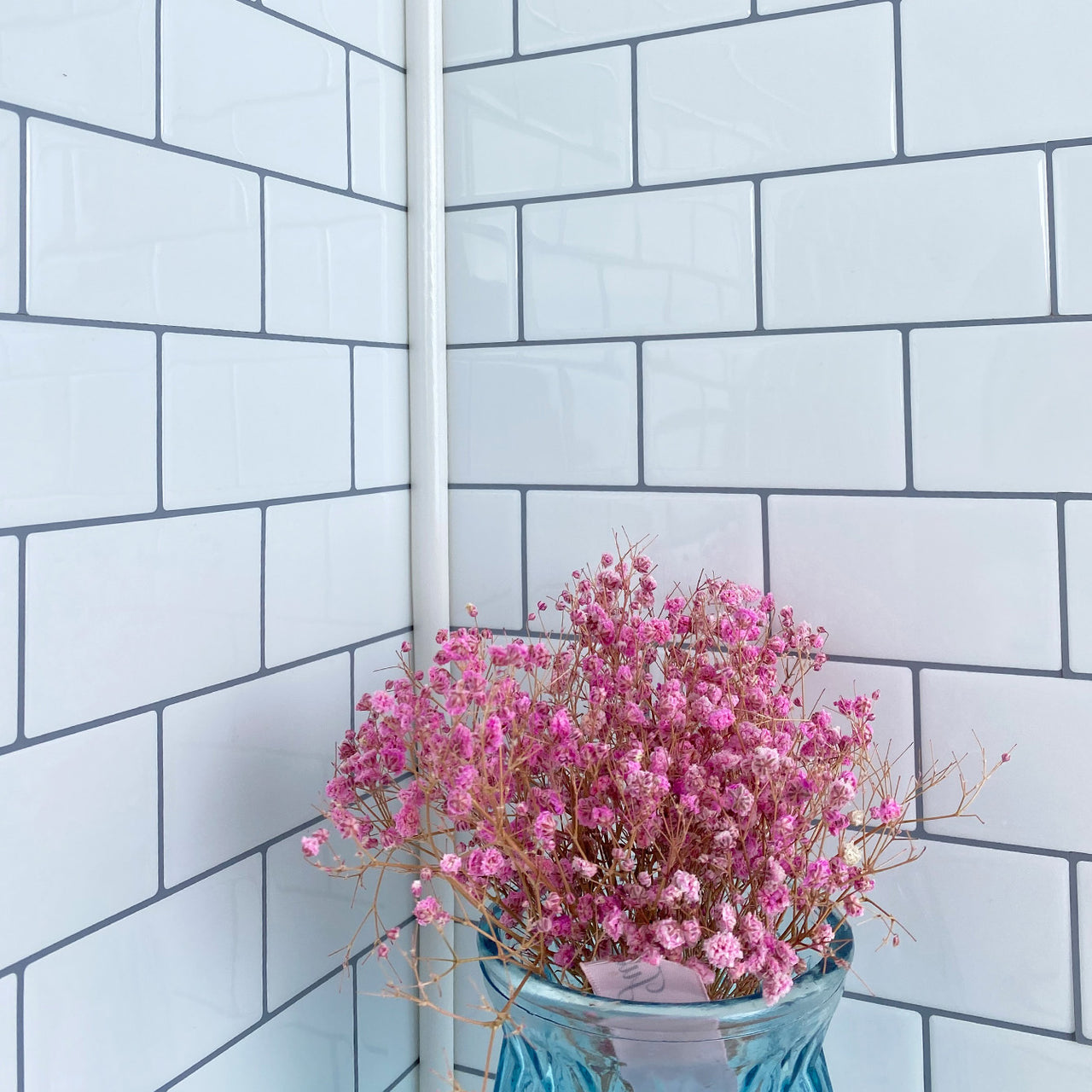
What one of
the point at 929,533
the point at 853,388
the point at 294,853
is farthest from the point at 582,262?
the point at 294,853

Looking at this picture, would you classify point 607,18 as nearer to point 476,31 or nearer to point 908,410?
point 476,31

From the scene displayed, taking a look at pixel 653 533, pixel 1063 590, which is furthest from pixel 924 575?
pixel 653 533

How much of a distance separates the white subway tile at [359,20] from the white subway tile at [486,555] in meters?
0.36

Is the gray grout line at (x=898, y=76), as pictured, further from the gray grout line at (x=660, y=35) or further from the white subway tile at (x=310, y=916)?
the white subway tile at (x=310, y=916)

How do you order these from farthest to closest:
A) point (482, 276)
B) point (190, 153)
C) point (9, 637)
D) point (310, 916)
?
point (482, 276), point (310, 916), point (190, 153), point (9, 637)

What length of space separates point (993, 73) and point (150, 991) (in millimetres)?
792

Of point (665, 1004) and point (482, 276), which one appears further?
point (482, 276)

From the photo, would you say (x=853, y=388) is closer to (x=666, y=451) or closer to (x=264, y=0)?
(x=666, y=451)

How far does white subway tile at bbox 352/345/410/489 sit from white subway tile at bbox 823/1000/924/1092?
1.69ft

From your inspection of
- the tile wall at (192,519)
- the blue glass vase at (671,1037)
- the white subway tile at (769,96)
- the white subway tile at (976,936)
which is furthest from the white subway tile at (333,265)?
the white subway tile at (976,936)

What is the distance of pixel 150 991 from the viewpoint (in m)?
0.61

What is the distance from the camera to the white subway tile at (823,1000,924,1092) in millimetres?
738

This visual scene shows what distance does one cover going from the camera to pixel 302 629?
2.44ft

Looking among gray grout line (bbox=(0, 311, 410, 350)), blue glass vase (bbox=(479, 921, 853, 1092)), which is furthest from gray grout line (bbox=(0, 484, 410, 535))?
blue glass vase (bbox=(479, 921, 853, 1092))
